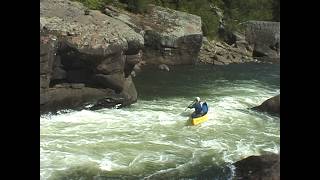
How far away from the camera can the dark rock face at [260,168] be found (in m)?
7.46

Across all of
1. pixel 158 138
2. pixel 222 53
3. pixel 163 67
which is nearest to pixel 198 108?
pixel 158 138

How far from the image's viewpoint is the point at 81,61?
16.4m

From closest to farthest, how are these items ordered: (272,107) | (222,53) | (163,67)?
(272,107) < (163,67) < (222,53)

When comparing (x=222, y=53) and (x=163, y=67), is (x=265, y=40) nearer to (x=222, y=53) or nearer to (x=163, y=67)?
(x=222, y=53)

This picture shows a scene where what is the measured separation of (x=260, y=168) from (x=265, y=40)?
28.5 meters

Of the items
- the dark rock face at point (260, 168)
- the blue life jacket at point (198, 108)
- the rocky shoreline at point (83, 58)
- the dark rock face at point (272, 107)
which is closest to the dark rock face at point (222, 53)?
the rocky shoreline at point (83, 58)

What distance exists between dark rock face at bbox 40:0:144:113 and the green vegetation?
11.8 m

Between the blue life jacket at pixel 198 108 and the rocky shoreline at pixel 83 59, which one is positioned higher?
the rocky shoreline at pixel 83 59

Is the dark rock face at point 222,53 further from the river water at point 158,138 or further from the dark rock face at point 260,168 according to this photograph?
the dark rock face at point 260,168

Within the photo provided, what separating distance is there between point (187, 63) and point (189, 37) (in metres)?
1.68

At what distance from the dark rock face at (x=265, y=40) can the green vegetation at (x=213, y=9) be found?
2195mm
